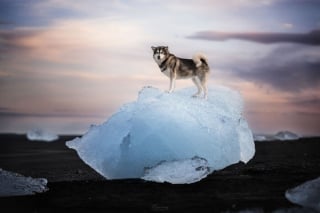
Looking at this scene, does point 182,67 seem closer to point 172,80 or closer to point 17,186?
point 172,80

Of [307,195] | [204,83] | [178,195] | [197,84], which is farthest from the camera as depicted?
[197,84]

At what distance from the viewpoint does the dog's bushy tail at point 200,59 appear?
7.03m

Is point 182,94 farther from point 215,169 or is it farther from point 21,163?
point 21,163

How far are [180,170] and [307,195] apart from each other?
1480 mm

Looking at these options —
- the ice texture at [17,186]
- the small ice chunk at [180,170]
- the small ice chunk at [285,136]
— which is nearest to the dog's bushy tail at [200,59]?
the small ice chunk at [180,170]

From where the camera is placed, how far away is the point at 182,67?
22.7 ft

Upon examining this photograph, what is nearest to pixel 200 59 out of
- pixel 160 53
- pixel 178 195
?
pixel 160 53

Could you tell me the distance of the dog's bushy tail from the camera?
703cm

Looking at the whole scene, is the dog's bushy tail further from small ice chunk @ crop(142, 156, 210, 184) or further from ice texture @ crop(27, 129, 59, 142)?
ice texture @ crop(27, 129, 59, 142)

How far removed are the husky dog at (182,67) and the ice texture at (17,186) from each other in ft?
6.69

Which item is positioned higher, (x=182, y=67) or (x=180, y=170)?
(x=182, y=67)

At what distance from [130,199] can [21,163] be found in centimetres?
566

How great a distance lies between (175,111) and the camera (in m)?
6.66

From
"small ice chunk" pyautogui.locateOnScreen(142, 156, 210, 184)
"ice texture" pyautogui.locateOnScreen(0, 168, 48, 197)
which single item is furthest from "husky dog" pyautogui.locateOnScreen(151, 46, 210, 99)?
"ice texture" pyautogui.locateOnScreen(0, 168, 48, 197)
